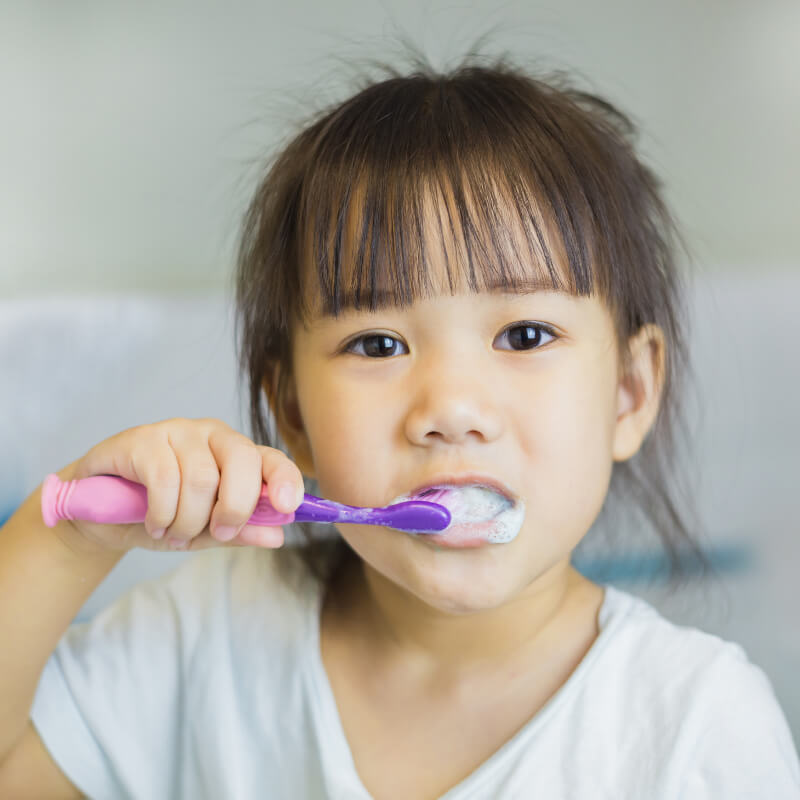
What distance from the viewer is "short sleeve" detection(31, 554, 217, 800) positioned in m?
0.81

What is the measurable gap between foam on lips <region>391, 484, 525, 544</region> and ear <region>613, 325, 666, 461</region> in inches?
7.5

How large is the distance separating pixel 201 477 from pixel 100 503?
2.6 inches

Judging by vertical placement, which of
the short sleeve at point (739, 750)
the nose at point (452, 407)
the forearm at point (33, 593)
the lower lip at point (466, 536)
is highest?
the nose at point (452, 407)

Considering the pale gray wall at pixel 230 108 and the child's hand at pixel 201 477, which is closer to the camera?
the child's hand at pixel 201 477

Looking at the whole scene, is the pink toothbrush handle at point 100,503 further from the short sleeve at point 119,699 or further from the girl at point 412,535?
the short sleeve at point 119,699

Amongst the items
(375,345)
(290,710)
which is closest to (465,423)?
(375,345)

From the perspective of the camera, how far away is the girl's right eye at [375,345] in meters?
0.70

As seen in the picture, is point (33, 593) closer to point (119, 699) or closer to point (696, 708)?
point (119, 699)

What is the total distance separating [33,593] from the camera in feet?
2.44

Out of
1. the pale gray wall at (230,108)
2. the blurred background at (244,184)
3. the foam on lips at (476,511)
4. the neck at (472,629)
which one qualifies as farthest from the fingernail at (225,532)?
the pale gray wall at (230,108)

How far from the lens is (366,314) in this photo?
27.3 inches

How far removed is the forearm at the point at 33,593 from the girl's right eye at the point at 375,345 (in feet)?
0.77

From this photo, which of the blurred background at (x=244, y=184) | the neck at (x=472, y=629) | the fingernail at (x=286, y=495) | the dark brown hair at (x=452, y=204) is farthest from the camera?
the blurred background at (x=244, y=184)

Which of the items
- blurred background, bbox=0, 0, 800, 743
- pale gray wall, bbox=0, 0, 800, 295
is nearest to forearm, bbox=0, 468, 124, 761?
blurred background, bbox=0, 0, 800, 743
